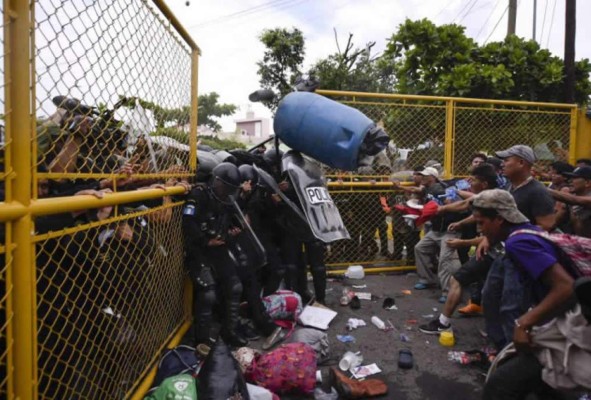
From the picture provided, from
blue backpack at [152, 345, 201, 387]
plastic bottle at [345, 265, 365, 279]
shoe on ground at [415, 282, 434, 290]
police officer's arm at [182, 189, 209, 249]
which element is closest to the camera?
blue backpack at [152, 345, 201, 387]

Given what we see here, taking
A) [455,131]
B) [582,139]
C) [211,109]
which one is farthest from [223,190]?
[211,109]

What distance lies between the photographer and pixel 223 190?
3701 millimetres

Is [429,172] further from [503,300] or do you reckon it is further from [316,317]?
[503,300]

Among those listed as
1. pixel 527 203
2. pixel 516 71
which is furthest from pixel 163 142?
pixel 516 71

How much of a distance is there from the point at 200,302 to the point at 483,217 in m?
2.38

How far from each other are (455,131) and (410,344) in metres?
3.55

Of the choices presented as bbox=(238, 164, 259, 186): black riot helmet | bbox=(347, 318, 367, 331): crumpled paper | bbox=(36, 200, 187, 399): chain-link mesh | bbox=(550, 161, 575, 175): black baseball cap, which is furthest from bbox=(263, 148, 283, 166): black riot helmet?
bbox=(550, 161, 575, 175): black baseball cap

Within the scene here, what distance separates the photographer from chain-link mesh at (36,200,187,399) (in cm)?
213

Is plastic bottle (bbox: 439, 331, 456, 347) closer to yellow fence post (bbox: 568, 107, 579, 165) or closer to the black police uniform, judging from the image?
the black police uniform

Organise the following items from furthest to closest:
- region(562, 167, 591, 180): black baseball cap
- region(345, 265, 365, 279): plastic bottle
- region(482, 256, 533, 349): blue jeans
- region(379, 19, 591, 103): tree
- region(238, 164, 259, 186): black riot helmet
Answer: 1. region(379, 19, 591, 103): tree
2. region(345, 265, 365, 279): plastic bottle
3. region(562, 167, 591, 180): black baseball cap
4. region(238, 164, 259, 186): black riot helmet
5. region(482, 256, 533, 349): blue jeans

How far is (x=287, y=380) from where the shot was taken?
3.06m

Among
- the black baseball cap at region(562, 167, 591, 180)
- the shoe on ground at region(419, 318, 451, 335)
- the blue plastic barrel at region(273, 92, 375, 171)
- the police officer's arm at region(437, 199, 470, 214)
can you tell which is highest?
the blue plastic barrel at region(273, 92, 375, 171)

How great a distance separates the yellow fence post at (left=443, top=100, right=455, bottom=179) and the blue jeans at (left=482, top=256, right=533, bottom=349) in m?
2.92

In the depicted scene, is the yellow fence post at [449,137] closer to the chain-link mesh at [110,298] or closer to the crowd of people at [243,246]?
the crowd of people at [243,246]
